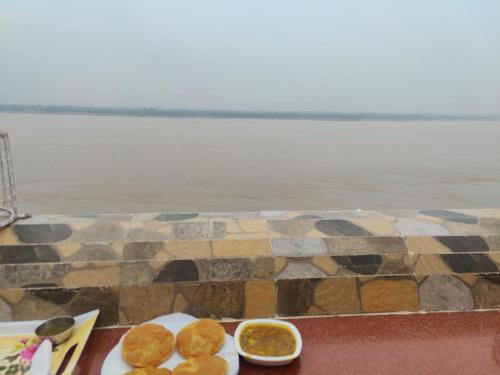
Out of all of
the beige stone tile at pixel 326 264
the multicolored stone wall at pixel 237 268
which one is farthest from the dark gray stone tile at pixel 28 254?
the beige stone tile at pixel 326 264

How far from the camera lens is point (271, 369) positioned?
96 cm

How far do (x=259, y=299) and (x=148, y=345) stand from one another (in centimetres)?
40

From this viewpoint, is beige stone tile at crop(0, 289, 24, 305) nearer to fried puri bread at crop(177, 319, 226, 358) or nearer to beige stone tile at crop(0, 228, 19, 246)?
beige stone tile at crop(0, 228, 19, 246)

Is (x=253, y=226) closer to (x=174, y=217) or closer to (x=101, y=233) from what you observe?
(x=174, y=217)

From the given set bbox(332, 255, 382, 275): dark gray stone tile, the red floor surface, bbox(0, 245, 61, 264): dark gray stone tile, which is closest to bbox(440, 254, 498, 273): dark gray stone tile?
the red floor surface

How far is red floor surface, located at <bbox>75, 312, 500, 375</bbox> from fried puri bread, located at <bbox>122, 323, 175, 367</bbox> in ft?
0.34

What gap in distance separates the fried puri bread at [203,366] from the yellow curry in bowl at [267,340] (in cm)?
11

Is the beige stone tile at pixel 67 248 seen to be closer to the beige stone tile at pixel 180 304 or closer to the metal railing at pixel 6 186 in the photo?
the metal railing at pixel 6 186

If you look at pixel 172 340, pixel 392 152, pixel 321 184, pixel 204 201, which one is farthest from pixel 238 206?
pixel 392 152

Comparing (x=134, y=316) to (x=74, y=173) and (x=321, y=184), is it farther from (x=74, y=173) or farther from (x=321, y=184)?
(x=74, y=173)

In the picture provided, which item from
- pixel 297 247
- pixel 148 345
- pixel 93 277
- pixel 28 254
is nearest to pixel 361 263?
pixel 297 247

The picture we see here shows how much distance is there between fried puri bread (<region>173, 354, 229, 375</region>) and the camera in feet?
2.88

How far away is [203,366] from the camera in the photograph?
35.1 inches

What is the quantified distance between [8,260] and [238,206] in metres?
4.56
